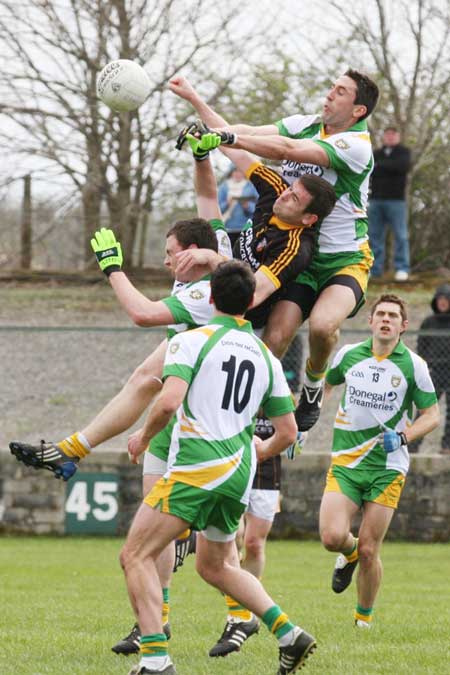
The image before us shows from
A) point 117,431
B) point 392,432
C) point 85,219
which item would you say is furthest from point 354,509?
point 85,219

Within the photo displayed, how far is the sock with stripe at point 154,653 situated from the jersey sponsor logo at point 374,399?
3.78 meters

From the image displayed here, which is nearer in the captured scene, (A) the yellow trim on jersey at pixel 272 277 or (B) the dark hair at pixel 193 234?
(B) the dark hair at pixel 193 234

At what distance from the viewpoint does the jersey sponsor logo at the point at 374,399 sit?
9.82m

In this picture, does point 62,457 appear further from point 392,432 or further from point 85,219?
point 85,219

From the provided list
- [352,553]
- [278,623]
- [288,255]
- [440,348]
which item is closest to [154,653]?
[278,623]

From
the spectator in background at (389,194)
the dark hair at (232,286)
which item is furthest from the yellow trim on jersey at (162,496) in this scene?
the spectator in background at (389,194)

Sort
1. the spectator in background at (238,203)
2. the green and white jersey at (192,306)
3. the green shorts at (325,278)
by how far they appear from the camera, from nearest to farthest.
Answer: the green and white jersey at (192,306), the green shorts at (325,278), the spectator in background at (238,203)

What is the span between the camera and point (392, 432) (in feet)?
30.9

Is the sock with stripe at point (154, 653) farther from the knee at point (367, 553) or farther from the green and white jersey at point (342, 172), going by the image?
the knee at point (367, 553)

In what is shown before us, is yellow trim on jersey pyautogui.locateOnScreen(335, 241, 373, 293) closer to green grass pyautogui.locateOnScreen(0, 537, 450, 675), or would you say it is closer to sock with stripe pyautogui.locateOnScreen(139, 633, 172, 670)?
green grass pyautogui.locateOnScreen(0, 537, 450, 675)

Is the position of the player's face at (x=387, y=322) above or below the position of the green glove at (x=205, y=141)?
below

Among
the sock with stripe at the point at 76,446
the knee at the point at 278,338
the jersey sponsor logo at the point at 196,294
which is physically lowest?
the sock with stripe at the point at 76,446

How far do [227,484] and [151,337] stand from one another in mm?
11192

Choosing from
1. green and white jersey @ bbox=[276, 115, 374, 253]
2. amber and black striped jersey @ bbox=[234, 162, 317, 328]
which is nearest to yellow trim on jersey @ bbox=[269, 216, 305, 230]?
amber and black striped jersey @ bbox=[234, 162, 317, 328]
